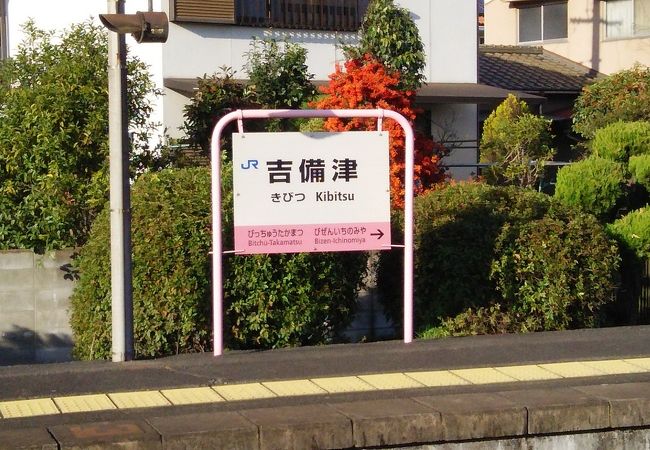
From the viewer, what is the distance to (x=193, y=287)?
8.41m

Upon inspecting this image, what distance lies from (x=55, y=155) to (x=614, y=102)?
38.3 ft

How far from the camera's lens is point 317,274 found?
28.6 feet

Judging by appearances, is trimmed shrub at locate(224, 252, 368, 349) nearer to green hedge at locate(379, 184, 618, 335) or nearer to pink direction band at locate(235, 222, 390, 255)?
pink direction band at locate(235, 222, 390, 255)

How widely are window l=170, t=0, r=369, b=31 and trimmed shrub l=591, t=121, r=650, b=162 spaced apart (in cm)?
691

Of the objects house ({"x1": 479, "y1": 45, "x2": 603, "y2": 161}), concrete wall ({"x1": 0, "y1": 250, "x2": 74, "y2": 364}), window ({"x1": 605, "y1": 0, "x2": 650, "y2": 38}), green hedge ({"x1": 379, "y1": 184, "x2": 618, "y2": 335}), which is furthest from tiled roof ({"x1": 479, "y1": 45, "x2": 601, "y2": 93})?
concrete wall ({"x1": 0, "y1": 250, "x2": 74, "y2": 364})

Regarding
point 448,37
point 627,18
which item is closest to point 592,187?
point 448,37

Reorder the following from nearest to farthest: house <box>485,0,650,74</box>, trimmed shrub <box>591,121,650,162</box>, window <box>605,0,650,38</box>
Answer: trimmed shrub <box>591,121,650,162</box>, window <box>605,0,650,38</box>, house <box>485,0,650,74</box>

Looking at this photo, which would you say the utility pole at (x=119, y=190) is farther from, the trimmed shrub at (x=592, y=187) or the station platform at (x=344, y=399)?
the trimmed shrub at (x=592, y=187)

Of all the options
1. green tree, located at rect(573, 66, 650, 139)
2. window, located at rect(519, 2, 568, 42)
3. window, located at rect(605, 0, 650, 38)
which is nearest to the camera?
green tree, located at rect(573, 66, 650, 139)

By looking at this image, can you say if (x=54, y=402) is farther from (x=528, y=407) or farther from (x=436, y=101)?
(x=436, y=101)

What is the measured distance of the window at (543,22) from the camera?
28.4 meters

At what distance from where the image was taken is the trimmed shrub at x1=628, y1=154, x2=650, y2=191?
11961 millimetres

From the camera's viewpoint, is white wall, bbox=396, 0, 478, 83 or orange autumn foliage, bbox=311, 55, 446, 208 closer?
orange autumn foliage, bbox=311, 55, 446, 208

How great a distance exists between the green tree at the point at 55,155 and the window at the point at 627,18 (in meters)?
19.2
